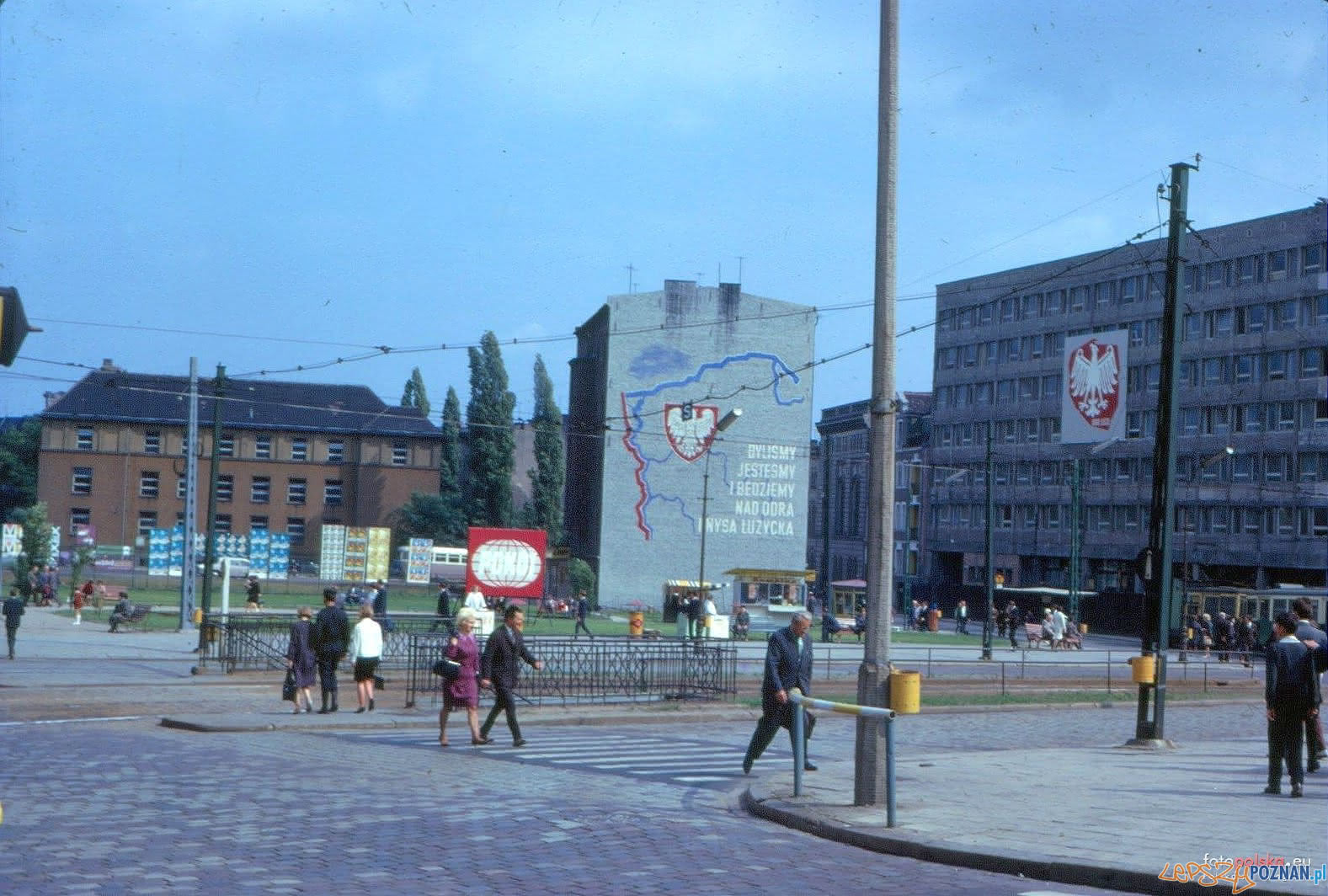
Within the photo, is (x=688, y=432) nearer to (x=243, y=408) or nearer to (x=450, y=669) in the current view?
(x=243, y=408)

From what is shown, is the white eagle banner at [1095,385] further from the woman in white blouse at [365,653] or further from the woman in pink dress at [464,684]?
the woman in pink dress at [464,684]

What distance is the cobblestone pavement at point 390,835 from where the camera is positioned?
9703 millimetres

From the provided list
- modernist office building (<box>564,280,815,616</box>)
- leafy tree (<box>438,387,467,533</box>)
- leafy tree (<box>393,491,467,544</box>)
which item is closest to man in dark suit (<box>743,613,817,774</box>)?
modernist office building (<box>564,280,815,616</box>)

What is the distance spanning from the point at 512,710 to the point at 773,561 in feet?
237

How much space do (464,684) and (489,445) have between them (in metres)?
80.6

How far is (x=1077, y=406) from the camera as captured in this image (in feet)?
115

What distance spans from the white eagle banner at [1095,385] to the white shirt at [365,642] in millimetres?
15450

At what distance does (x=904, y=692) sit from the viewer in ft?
43.1

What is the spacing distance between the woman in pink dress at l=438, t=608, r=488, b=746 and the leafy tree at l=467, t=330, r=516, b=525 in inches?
3107

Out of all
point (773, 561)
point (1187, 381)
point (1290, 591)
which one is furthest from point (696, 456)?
point (1290, 591)

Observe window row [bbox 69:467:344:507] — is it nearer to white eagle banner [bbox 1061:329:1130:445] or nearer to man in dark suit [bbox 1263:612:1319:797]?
white eagle banner [bbox 1061:329:1130:445]

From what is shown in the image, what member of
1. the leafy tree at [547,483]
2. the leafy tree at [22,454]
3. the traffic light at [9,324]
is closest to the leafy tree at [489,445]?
the leafy tree at [547,483]

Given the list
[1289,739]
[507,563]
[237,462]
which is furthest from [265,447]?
[1289,739]

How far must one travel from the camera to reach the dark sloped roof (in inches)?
4119
